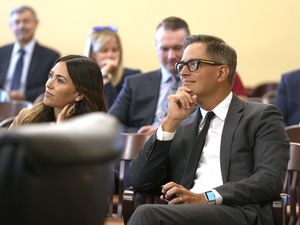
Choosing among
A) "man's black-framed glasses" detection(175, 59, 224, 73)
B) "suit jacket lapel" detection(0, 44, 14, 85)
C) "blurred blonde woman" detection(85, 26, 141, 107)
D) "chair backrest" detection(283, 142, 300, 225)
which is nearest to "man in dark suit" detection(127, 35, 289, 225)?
"man's black-framed glasses" detection(175, 59, 224, 73)

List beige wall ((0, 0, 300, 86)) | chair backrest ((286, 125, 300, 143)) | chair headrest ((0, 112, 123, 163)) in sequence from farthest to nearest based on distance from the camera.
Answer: beige wall ((0, 0, 300, 86)) < chair backrest ((286, 125, 300, 143)) < chair headrest ((0, 112, 123, 163))

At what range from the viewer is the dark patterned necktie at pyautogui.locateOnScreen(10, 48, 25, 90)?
6.99 metres

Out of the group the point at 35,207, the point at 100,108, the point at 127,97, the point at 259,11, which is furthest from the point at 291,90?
the point at 35,207

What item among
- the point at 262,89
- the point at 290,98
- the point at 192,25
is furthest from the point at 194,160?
the point at 192,25

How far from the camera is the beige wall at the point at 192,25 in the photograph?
7297mm

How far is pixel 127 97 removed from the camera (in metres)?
4.83

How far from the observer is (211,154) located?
324cm

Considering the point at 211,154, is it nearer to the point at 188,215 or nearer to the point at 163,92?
the point at 188,215

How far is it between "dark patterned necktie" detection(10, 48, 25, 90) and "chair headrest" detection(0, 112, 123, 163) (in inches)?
221

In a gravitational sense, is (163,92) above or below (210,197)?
above

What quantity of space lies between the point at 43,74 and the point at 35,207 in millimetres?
5660

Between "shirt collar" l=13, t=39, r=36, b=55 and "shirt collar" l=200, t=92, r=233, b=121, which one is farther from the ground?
"shirt collar" l=200, t=92, r=233, b=121

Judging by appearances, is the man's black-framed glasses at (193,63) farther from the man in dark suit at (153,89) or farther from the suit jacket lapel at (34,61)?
the suit jacket lapel at (34,61)

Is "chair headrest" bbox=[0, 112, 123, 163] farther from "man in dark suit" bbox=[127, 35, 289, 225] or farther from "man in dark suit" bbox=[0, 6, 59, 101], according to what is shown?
"man in dark suit" bbox=[0, 6, 59, 101]
